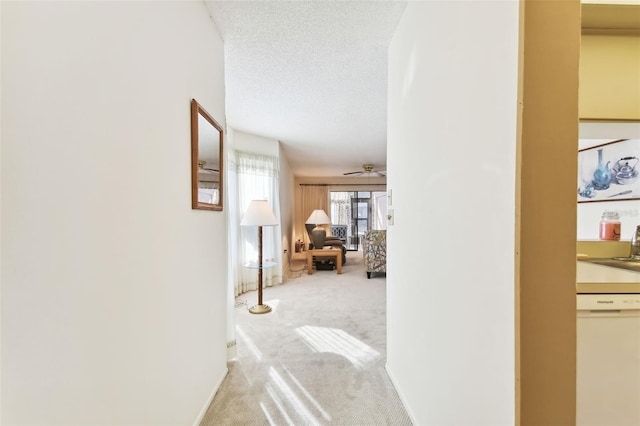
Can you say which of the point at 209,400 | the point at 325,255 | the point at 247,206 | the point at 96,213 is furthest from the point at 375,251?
the point at 96,213

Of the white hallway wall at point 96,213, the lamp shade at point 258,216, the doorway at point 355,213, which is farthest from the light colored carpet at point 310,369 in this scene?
the doorway at point 355,213

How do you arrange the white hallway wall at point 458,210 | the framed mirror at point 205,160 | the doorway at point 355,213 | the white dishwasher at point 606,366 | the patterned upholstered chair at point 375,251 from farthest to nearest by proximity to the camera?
the doorway at point 355,213, the patterned upholstered chair at point 375,251, the framed mirror at point 205,160, the white dishwasher at point 606,366, the white hallway wall at point 458,210

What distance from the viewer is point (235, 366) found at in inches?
83.2

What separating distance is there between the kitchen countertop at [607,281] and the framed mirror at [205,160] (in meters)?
1.75

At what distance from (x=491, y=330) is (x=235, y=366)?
192 cm

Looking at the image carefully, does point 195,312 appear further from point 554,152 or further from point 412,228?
point 554,152

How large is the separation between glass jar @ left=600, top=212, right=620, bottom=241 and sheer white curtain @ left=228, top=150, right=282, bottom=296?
357cm

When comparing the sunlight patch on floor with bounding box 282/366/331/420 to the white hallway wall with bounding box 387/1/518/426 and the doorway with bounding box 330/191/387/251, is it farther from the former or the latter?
the doorway with bounding box 330/191/387/251

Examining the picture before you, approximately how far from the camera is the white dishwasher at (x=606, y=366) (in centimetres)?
94

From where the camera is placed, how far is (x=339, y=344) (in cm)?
246

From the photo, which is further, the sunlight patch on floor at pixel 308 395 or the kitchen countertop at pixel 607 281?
the sunlight patch on floor at pixel 308 395

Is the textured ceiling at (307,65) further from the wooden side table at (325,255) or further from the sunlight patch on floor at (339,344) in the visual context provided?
the sunlight patch on floor at (339,344)

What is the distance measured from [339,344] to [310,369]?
466mm

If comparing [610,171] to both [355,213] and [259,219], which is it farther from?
[355,213]
